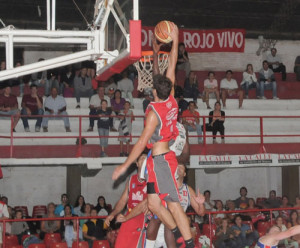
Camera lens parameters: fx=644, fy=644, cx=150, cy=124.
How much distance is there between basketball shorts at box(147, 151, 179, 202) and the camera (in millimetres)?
8180

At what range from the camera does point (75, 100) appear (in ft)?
63.0

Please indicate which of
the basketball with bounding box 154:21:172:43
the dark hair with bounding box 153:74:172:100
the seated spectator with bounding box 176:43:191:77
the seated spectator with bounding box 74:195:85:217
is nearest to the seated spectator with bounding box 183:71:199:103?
the seated spectator with bounding box 176:43:191:77

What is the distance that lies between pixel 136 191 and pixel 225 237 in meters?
5.48

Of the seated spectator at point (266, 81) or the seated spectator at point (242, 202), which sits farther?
the seated spectator at point (266, 81)

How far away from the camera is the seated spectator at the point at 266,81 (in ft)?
69.4

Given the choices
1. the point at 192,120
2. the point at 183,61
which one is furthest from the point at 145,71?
the point at 183,61

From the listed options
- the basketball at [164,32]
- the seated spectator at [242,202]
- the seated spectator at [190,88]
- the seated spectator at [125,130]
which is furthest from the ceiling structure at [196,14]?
the basketball at [164,32]

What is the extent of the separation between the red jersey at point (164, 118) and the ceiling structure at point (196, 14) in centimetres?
1238

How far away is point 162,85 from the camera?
800cm

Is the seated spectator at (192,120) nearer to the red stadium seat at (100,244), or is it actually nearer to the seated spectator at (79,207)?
the seated spectator at (79,207)

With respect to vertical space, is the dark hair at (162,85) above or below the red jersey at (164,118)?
above

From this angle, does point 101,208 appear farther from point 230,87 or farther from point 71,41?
point 71,41

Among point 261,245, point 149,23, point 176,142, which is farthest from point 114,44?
point 149,23

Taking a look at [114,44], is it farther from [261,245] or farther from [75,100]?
[75,100]
